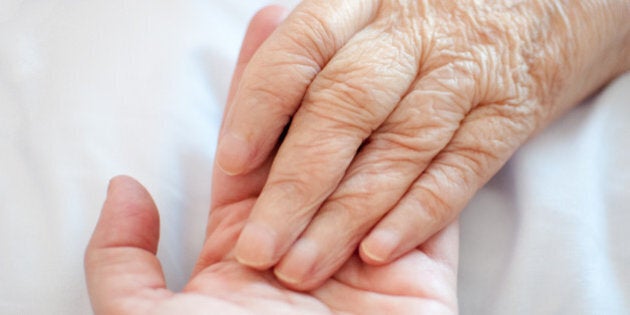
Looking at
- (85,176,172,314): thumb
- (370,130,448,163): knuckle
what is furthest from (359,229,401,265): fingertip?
(85,176,172,314): thumb

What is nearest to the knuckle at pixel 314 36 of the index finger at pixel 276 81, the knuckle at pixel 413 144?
the index finger at pixel 276 81

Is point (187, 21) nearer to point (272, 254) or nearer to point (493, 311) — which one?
point (272, 254)

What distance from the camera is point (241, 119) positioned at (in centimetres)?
79

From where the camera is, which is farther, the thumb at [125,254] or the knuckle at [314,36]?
the knuckle at [314,36]

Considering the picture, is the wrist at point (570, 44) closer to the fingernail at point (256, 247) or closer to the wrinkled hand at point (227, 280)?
the wrinkled hand at point (227, 280)

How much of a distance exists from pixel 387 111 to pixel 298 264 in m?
0.24

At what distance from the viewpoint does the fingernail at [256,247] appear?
74cm

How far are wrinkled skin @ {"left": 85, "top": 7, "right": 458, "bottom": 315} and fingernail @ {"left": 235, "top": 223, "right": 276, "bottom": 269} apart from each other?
3 centimetres

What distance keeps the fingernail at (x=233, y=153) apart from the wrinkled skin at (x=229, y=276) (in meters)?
0.05

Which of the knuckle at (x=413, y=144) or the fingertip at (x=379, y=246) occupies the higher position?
the knuckle at (x=413, y=144)

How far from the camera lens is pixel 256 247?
2.42 feet

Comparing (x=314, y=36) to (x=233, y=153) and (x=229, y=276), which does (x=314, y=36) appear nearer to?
(x=233, y=153)

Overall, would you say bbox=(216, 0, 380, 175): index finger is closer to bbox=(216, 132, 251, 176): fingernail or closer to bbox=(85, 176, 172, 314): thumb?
bbox=(216, 132, 251, 176): fingernail

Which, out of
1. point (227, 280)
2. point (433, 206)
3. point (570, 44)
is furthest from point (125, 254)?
point (570, 44)
